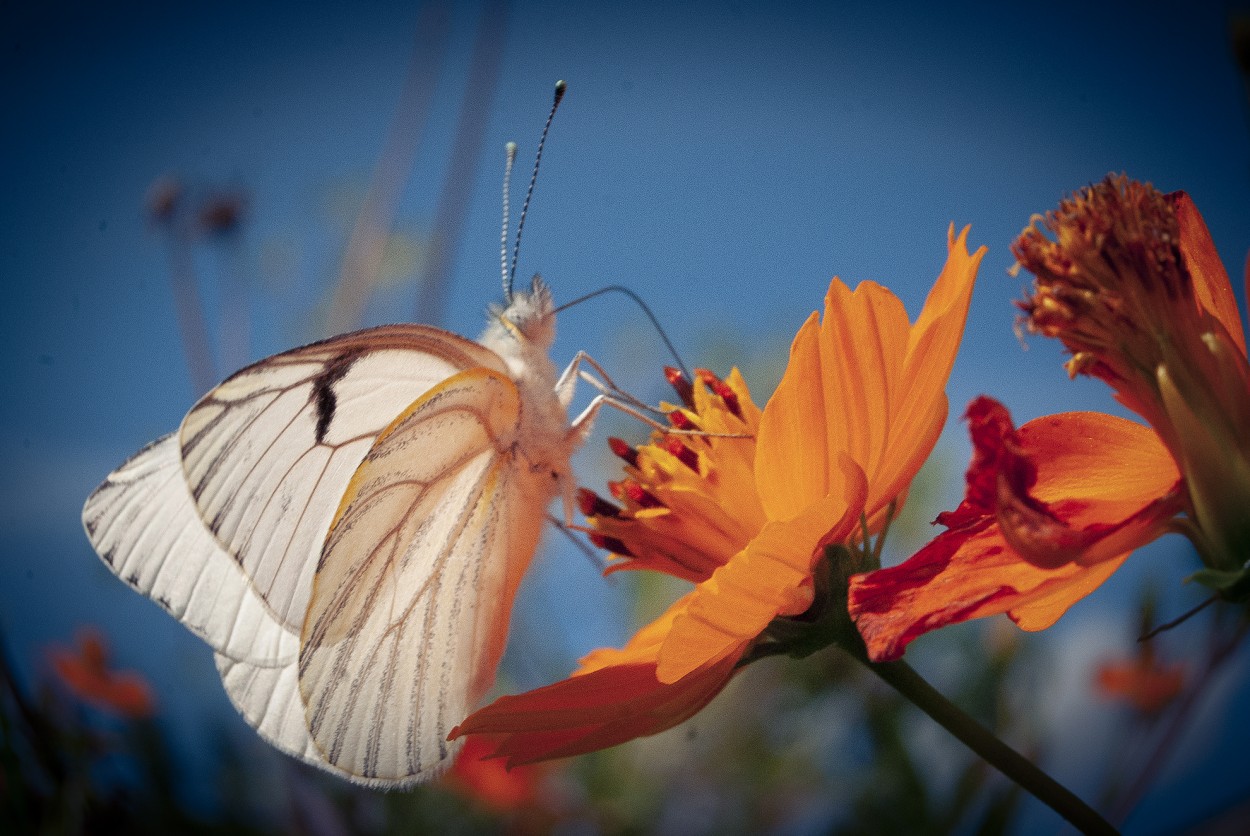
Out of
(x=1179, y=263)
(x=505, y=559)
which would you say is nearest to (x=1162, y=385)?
(x=1179, y=263)

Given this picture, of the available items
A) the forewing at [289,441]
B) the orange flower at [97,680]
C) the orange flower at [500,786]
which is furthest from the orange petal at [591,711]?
the orange flower at [97,680]

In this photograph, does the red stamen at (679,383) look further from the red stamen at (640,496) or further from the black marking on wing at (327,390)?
the black marking on wing at (327,390)

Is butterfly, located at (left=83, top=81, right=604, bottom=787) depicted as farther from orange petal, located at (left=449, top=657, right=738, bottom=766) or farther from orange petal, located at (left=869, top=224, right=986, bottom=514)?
orange petal, located at (left=869, top=224, right=986, bottom=514)

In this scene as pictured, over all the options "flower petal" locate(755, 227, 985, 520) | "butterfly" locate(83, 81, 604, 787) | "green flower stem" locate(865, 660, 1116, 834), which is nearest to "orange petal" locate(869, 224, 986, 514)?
"flower petal" locate(755, 227, 985, 520)

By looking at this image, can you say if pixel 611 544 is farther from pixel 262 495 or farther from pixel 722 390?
pixel 262 495

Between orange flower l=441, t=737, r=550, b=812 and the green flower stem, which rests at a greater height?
the green flower stem

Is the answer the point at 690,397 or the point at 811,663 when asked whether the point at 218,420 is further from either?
the point at 811,663
